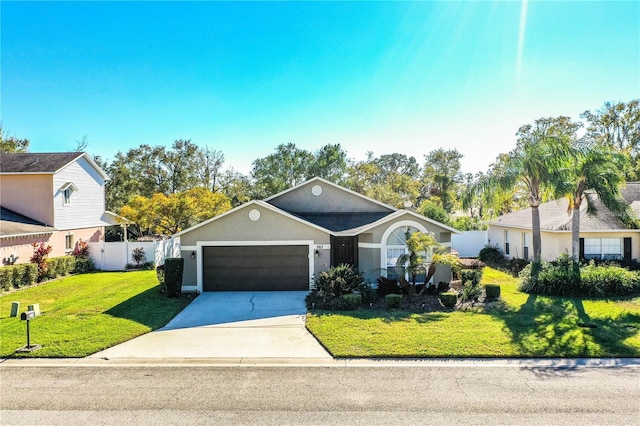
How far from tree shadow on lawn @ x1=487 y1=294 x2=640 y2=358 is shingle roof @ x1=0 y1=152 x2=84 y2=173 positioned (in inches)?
999

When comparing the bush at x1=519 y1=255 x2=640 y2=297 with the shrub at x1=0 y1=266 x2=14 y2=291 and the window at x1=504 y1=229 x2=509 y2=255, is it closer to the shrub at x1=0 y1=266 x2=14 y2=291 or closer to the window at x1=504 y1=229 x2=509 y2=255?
the window at x1=504 y1=229 x2=509 y2=255

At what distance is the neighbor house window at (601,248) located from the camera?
18562 mm

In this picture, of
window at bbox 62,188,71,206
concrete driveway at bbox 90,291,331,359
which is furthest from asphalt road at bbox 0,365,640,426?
window at bbox 62,188,71,206

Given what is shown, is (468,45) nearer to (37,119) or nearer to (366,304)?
(366,304)

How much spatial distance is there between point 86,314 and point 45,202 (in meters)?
13.4

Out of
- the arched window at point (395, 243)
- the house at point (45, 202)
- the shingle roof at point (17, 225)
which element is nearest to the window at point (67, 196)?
the house at point (45, 202)

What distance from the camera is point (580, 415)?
6.00m

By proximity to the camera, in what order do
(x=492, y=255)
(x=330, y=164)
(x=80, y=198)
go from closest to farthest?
(x=80, y=198) < (x=492, y=255) < (x=330, y=164)

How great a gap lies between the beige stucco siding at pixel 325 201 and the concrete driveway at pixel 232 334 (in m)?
6.27

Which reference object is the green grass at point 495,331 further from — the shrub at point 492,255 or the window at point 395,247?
the shrub at point 492,255

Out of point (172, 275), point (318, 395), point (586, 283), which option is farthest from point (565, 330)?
point (172, 275)

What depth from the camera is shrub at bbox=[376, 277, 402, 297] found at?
14.3m

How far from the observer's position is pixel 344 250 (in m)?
17.3

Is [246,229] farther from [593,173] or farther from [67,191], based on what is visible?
[593,173]
